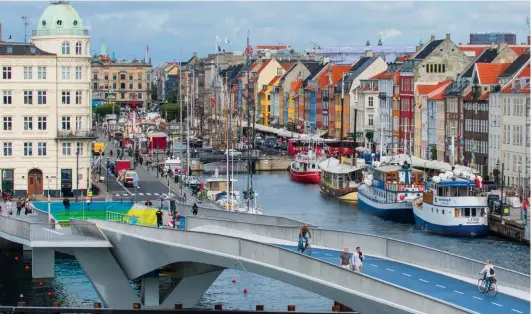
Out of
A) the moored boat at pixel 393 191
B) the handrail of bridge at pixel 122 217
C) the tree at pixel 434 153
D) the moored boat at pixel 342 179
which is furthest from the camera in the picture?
the tree at pixel 434 153

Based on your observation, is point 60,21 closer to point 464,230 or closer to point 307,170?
point 464,230

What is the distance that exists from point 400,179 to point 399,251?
48.7 metres

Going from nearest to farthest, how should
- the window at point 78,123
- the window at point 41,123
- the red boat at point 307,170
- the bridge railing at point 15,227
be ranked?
the bridge railing at point 15,227 → the window at point 41,123 → the window at point 78,123 → the red boat at point 307,170

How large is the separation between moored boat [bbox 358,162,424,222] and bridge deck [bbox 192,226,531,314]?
143 feet

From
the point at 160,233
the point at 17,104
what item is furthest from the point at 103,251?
the point at 17,104

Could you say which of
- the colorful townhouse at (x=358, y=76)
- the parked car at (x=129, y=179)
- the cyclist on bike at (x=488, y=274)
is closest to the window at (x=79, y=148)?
the parked car at (x=129, y=179)

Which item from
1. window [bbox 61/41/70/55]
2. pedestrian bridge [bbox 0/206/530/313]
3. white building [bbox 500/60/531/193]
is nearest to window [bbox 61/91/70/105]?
window [bbox 61/41/70/55]

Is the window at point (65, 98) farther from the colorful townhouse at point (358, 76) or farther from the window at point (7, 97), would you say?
the colorful townhouse at point (358, 76)

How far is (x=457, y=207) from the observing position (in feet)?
250

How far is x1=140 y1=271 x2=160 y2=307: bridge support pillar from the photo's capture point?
46.3 meters

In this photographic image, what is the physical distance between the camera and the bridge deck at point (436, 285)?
33781 mm

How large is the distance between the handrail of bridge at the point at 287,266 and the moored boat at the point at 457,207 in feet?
107

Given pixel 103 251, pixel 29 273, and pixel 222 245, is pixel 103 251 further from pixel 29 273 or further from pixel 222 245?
pixel 29 273

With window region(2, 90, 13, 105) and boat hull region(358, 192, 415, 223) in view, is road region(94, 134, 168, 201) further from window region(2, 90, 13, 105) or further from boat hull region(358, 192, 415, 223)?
boat hull region(358, 192, 415, 223)
